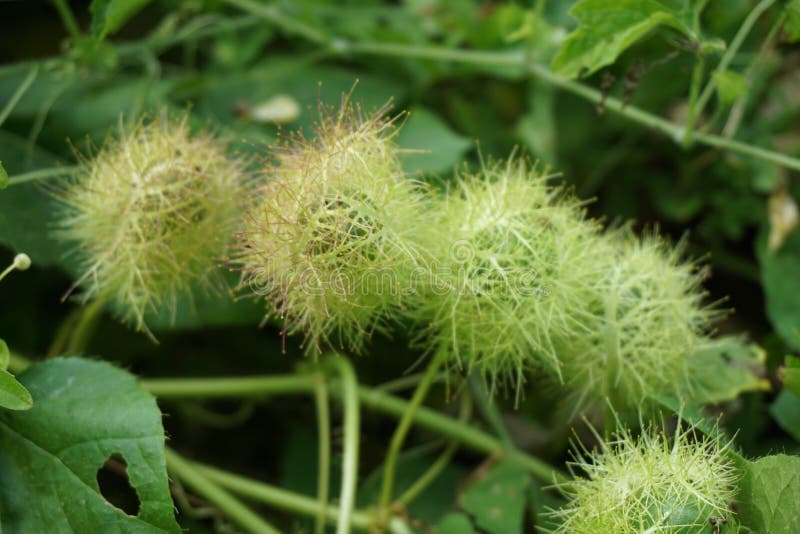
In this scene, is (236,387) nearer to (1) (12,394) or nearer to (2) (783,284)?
(1) (12,394)

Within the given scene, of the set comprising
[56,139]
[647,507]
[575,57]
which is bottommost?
[647,507]

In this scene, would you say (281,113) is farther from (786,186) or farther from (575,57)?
(786,186)

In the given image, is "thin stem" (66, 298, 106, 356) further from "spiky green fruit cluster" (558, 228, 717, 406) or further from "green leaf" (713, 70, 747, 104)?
"green leaf" (713, 70, 747, 104)

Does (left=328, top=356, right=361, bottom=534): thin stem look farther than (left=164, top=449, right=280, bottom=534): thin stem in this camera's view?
No

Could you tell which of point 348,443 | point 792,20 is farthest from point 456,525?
point 792,20

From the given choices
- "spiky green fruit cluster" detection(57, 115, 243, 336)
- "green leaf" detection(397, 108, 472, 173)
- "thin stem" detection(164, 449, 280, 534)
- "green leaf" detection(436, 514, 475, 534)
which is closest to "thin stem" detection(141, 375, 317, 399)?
"thin stem" detection(164, 449, 280, 534)

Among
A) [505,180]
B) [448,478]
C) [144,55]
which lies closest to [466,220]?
[505,180]
